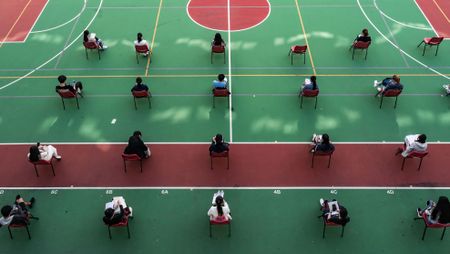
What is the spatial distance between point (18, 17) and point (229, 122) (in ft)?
41.8

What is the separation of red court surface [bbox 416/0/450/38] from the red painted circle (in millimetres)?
7637

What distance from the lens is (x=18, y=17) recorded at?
2139cm

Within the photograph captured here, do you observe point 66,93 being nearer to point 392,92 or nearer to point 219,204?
point 219,204

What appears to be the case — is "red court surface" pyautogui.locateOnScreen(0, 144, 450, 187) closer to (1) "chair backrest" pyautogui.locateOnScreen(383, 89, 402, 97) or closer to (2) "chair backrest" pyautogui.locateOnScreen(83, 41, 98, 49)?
(1) "chair backrest" pyautogui.locateOnScreen(383, 89, 402, 97)

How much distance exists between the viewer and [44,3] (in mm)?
22438

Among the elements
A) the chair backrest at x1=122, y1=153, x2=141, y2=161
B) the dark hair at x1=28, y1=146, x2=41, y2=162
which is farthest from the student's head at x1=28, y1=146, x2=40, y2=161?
the chair backrest at x1=122, y1=153, x2=141, y2=161

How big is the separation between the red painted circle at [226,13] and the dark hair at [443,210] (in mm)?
12154

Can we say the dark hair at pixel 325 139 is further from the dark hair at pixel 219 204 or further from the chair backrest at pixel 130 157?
the chair backrest at pixel 130 157

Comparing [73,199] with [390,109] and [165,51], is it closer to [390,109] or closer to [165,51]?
[165,51]

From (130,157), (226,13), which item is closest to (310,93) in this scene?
(130,157)

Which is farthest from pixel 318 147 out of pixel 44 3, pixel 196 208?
pixel 44 3

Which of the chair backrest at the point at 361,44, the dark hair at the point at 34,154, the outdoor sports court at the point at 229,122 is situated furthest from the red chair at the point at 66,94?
the chair backrest at the point at 361,44

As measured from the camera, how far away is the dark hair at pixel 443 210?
439 inches

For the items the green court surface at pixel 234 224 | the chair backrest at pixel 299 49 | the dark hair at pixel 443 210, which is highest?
the chair backrest at pixel 299 49
